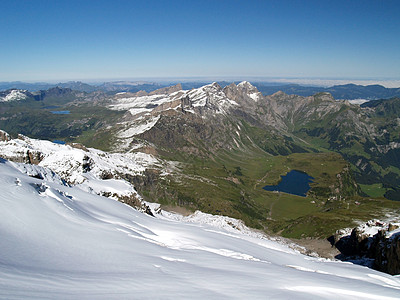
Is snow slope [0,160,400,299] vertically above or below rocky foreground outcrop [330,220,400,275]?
above

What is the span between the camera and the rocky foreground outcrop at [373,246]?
5553 centimetres

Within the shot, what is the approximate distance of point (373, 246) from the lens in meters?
74.2

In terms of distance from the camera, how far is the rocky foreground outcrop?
182 ft

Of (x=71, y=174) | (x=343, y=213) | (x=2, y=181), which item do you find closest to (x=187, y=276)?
(x=2, y=181)

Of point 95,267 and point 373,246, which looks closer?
point 95,267

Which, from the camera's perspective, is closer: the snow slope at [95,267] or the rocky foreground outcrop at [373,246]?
the snow slope at [95,267]

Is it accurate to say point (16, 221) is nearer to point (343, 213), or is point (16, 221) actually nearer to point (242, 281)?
point (242, 281)

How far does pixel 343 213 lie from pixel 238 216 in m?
70.3

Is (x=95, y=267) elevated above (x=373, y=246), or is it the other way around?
(x=95, y=267)

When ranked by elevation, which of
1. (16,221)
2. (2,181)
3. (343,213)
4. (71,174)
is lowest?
(343,213)

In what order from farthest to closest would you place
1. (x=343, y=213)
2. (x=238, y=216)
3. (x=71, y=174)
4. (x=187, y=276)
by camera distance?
(x=238, y=216), (x=343, y=213), (x=71, y=174), (x=187, y=276)

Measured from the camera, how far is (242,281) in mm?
17922

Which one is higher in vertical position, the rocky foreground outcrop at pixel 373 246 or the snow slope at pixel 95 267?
the snow slope at pixel 95 267

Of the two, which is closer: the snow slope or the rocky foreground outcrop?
the snow slope
